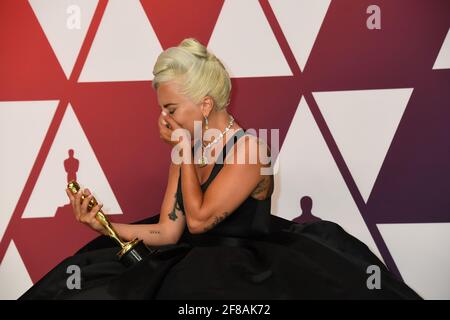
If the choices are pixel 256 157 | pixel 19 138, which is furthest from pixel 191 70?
pixel 19 138

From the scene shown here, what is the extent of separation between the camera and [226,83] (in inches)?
67.9

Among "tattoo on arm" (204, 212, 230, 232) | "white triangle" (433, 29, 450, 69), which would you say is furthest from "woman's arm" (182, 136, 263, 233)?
"white triangle" (433, 29, 450, 69)

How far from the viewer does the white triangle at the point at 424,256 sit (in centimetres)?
223

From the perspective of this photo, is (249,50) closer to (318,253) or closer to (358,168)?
(358,168)

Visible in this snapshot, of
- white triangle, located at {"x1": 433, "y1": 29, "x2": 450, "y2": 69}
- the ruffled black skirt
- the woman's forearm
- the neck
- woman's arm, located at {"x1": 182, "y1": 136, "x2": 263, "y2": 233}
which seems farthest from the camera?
Result: white triangle, located at {"x1": 433, "y1": 29, "x2": 450, "y2": 69}

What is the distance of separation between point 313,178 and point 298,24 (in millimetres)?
605

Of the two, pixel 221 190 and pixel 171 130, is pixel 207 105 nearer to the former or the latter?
pixel 171 130

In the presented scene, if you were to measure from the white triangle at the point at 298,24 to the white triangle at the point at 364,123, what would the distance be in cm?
18

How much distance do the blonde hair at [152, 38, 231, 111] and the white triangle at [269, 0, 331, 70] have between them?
61 centimetres

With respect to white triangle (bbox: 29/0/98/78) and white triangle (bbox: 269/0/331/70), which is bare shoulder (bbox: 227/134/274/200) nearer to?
white triangle (bbox: 269/0/331/70)

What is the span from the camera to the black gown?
1.44m

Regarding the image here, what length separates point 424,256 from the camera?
88.4 inches

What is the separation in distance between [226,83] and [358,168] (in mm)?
772
